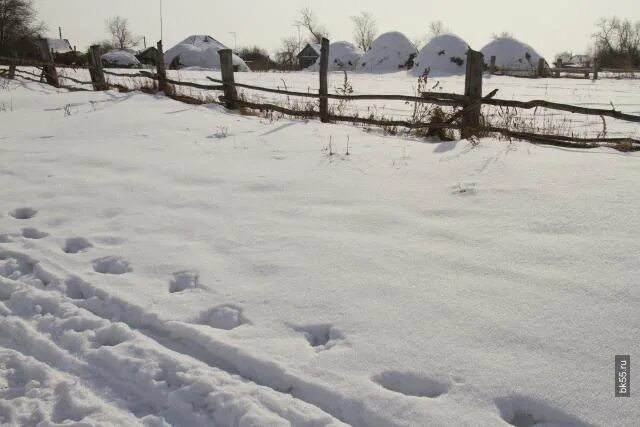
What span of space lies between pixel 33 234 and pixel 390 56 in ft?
101

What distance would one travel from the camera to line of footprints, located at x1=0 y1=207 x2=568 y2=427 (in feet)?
6.04

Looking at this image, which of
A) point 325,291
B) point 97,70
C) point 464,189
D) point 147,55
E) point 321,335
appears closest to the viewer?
point 321,335

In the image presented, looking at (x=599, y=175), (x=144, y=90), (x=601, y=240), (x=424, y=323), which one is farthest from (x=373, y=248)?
(x=144, y=90)

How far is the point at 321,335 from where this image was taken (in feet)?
7.56

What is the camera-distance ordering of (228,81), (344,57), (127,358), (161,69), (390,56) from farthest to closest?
(344,57), (390,56), (161,69), (228,81), (127,358)

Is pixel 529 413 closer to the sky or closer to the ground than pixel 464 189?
closer to the ground

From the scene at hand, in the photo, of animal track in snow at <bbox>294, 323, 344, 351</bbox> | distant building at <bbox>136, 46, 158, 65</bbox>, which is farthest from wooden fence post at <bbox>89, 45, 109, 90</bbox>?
distant building at <bbox>136, 46, 158, 65</bbox>

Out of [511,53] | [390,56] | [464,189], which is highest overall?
[511,53]

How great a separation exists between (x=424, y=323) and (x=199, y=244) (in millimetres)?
1618

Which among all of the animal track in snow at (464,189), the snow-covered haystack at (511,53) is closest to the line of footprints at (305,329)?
the animal track in snow at (464,189)

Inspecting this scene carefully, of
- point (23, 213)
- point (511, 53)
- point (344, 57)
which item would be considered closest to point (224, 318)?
point (23, 213)

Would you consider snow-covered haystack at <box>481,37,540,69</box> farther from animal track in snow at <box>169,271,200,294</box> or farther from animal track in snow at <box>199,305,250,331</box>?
animal track in snow at <box>199,305,250,331</box>

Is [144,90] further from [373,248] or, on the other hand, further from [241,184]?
[373,248]

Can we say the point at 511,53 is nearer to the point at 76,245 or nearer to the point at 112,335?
the point at 76,245
